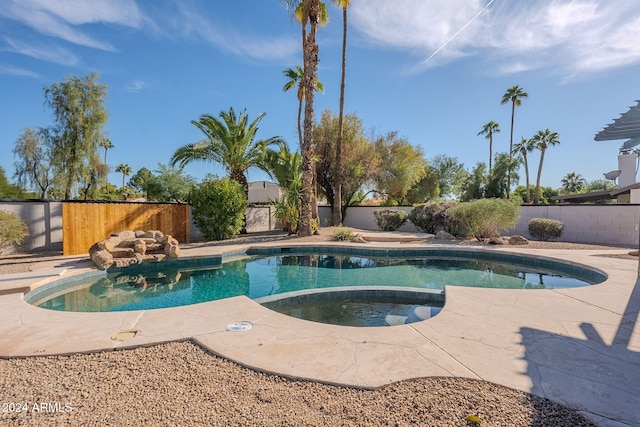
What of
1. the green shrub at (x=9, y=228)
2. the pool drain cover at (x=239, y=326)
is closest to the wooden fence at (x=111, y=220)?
the green shrub at (x=9, y=228)

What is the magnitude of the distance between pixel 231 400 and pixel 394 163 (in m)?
20.2

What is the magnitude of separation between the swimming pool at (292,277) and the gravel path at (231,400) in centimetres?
286

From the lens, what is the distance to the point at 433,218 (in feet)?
45.4

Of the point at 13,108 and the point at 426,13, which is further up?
the point at 426,13

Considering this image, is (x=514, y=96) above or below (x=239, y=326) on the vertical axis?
above

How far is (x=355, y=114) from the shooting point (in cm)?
2009

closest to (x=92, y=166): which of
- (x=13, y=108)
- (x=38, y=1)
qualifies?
(x=13, y=108)

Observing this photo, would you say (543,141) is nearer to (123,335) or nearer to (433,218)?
(433,218)

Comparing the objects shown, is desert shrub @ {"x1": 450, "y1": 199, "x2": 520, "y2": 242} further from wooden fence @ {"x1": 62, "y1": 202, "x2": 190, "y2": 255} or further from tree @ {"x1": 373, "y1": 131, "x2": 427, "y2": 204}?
wooden fence @ {"x1": 62, "y1": 202, "x2": 190, "y2": 255}

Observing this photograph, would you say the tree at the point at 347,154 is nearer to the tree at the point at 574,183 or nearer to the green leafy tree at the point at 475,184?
the green leafy tree at the point at 475,184

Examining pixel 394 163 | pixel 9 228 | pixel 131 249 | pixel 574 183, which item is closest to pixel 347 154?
pixel 394 163

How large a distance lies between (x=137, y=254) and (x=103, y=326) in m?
5.08

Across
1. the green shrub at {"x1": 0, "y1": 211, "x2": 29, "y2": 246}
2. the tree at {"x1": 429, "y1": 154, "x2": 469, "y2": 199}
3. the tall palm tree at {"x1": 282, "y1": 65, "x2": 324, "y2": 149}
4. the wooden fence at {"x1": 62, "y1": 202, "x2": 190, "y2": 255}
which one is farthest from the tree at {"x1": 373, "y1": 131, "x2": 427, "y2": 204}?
the green shrub at {"x1": 0, "y1": 211, "x2": 29, "y2": 246}

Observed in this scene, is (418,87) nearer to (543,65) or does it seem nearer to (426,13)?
(543,65)
